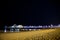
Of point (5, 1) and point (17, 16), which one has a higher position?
point (5, 1)

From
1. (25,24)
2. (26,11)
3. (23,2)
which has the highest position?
(23,2)

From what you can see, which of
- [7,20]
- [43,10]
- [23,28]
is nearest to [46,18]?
[43,10]

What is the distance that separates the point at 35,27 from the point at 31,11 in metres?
0.25

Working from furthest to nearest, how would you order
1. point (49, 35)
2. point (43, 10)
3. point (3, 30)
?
point (43, 10) → point (3, 30) → point (49, 35)

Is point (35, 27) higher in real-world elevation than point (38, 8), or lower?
lower

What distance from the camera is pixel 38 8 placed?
2096mm

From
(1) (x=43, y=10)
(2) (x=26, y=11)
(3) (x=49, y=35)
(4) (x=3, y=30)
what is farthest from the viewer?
(1) (x=43, y=10)

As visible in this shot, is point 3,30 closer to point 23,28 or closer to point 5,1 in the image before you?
point 23,28

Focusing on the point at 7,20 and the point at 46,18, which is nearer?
the point at 7,20

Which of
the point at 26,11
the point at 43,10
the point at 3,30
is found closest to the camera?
the point at 3,30

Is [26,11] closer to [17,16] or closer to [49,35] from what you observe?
[17,16]

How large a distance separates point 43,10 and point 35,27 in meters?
0.29

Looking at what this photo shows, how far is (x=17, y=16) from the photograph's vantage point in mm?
1954

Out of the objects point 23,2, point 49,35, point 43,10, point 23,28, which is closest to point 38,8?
point 43,10
